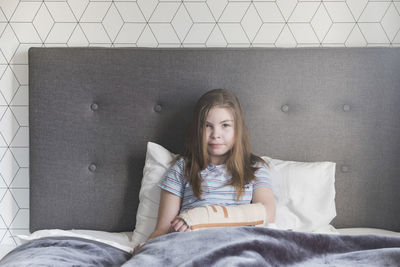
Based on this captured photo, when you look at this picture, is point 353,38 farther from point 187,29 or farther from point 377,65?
point 187,29

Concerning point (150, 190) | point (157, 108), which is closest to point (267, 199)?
point (150, 190)

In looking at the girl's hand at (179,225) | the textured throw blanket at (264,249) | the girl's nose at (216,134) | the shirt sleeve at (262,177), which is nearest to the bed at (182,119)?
the shirt sleeve at (262,177)

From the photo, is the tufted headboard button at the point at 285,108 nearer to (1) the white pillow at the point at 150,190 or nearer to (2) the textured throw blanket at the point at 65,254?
(1) the white pillow at the point at 150,190

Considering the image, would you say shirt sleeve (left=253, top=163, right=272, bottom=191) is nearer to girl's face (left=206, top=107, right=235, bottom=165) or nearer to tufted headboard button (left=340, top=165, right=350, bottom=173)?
girl's face (left=206, top=107, right=235, bottom=165)

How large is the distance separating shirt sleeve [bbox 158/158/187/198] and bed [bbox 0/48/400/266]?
0.09m

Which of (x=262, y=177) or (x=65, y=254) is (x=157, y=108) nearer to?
(x=262, y=177)

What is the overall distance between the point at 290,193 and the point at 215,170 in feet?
1.02

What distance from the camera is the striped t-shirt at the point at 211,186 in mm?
1521

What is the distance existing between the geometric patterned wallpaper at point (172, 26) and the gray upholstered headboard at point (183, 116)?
129 millimetres

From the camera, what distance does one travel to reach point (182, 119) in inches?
68.3

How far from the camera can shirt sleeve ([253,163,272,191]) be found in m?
1.56

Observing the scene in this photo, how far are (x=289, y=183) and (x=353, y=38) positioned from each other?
2.40 ft

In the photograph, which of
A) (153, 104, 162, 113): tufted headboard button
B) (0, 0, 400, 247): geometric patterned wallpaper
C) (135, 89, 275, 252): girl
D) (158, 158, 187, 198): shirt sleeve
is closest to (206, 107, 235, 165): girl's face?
(135, 89, 275, 252): girl

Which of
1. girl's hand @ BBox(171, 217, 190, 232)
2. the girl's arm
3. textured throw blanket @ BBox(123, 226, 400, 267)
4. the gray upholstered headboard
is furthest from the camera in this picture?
the gray upholstered headboard
